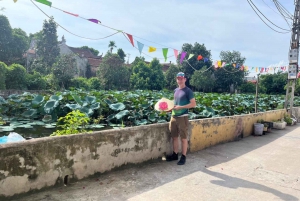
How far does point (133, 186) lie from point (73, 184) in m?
0.80

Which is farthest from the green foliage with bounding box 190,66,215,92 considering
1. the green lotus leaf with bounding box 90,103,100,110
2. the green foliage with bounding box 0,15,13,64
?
the green lotus leaf with bounding box 90,103,100,110

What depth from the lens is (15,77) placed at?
18.0 m

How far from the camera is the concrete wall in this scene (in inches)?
104

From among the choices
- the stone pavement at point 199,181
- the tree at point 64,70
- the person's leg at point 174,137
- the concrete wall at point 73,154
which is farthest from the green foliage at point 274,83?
the person's leg at point 174,137

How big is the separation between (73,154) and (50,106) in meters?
4.27

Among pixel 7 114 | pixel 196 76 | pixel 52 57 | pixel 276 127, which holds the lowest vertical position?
pixel 276 127

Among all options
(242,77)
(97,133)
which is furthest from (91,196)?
(242,77)

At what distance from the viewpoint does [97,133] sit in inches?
137

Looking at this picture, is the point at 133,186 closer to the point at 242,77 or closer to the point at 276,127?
the point at 276,127

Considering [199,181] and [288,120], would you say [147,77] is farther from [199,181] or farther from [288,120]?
[199,181]

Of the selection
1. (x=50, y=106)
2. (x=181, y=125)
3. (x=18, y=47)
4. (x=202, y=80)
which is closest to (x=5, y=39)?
(x=18, y=47)

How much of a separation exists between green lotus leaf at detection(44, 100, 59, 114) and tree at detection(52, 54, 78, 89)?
16111 mm

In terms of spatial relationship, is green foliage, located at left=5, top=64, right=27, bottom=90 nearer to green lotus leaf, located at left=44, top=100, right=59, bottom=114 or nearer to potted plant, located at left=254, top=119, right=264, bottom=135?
green lotus leaf, located at left=44, top=100, right=59, bottom=114

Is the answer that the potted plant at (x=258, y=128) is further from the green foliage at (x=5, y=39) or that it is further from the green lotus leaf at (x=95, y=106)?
the green foliage at (x=5, y=39)
